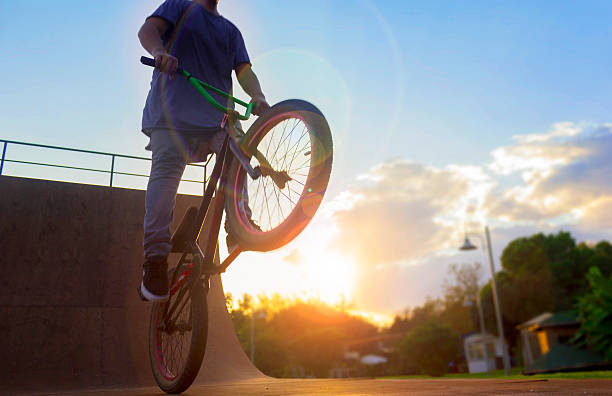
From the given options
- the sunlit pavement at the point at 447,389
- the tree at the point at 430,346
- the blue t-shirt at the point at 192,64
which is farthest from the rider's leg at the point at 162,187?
the tree at the point at 430,346

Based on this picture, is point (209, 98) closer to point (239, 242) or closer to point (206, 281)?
point (239, 242)

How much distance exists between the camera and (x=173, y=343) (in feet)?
12.2

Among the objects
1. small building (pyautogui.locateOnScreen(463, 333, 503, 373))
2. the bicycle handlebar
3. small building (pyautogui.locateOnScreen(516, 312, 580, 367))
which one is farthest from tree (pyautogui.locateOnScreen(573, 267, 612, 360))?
small building (pyautogui.locateOnScreen(463, 333, 503, 373))

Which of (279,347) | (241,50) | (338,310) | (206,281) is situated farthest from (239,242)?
(338,310)

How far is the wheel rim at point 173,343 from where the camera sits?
3.39m

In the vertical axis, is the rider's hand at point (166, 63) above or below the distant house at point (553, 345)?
above

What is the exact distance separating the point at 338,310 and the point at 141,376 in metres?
77.1

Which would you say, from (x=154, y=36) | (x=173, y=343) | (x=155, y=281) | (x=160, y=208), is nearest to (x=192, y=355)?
(x=155, y=281)

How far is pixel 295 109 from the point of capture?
99.9 inches

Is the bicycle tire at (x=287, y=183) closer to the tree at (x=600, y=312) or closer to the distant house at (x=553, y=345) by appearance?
the tree at (x=600, y=312)

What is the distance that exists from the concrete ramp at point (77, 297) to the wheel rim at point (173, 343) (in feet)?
4.95

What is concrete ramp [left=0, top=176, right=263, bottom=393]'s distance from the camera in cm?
515

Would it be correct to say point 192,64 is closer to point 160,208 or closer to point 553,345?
point 160,208

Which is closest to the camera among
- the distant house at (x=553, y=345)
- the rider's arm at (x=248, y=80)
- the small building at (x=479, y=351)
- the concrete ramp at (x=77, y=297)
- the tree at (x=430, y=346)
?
the rider's arm at (x=248, y=80)
